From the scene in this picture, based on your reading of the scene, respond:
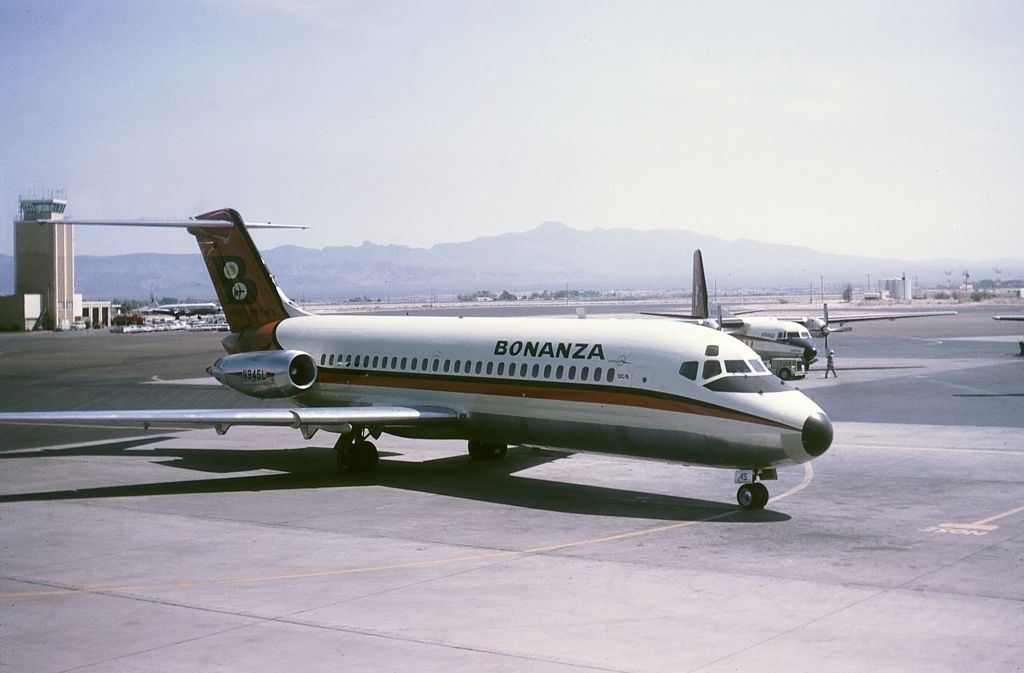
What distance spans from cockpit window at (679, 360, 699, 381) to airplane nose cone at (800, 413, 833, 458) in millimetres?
2212

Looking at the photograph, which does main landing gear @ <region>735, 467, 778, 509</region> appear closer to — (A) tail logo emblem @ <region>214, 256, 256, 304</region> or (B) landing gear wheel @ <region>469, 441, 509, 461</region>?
(B) landing gear wheel @ <region>469, 441, 509, 461</region>

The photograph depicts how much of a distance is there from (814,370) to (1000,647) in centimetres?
4261

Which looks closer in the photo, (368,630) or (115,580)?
(368,630)

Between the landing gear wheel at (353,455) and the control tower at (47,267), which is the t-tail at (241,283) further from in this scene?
the control tower at (47,267)

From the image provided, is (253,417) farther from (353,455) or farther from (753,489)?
(753,489)

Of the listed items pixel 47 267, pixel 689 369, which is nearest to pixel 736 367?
pixel 689 369

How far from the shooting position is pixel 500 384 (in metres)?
22.3

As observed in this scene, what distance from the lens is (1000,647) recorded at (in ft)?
35.9

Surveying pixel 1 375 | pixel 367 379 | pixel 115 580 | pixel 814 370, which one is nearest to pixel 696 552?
pixel 115 580

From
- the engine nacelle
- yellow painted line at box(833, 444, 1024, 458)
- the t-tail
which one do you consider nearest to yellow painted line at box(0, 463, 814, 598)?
yellow painted line at box(833, 444, 1024, 458)

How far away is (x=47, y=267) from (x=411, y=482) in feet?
378

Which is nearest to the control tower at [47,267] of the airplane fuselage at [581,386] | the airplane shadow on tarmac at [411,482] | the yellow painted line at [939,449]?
the airplane shadow on tarmac at [411,482]

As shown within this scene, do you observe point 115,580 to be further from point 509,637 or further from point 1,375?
point 1,375

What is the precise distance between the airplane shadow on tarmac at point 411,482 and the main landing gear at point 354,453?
22 centimetres
